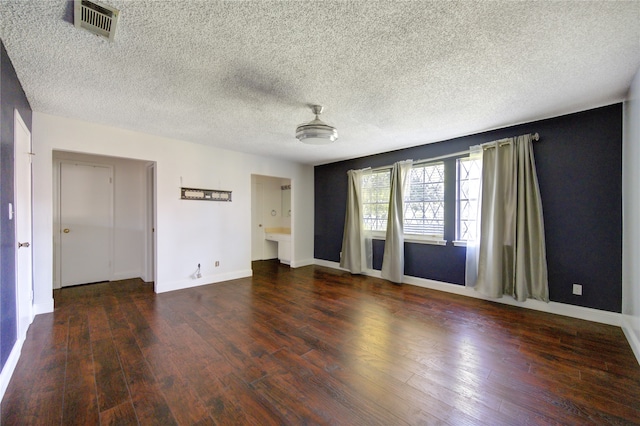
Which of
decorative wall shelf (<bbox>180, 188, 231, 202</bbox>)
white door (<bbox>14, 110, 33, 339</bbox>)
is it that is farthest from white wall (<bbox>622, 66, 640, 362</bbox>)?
white door (<bbox>14, 110, 33, 339</bbox>)

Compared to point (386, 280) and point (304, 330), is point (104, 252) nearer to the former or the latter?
point (304, 330)

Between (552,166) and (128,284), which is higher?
(552,166)

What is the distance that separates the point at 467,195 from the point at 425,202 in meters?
0.66

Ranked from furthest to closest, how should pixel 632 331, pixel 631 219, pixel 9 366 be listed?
pixel 631 219
pixel 632 331
pixel 9 366

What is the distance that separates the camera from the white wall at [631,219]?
2.29m

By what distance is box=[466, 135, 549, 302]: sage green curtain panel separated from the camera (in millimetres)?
3268

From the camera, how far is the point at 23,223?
252 centimetres

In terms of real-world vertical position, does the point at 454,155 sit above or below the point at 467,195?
above

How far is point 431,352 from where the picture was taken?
2334 mm

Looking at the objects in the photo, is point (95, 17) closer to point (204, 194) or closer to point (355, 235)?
point (204, 194)

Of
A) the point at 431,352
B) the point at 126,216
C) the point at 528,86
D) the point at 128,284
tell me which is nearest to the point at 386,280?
the point at 431,352

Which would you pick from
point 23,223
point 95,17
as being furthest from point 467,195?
point 23,223

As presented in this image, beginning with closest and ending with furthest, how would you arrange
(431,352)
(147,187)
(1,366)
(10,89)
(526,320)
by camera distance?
(1,366), (10,89), (431,352), (526,320), (147,187)

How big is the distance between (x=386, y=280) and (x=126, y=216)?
16.5 feet
